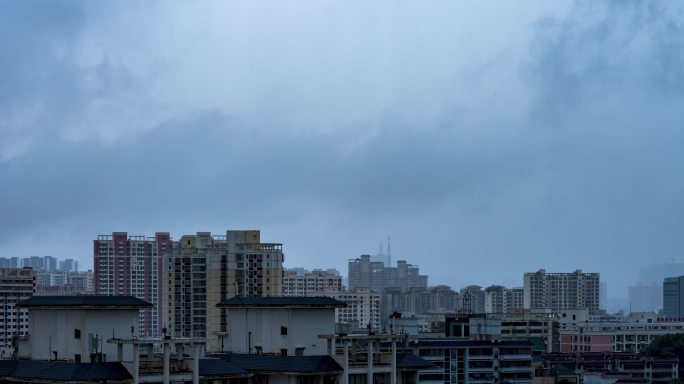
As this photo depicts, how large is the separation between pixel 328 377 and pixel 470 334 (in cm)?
3341

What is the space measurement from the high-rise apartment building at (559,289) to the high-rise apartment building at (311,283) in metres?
28.8

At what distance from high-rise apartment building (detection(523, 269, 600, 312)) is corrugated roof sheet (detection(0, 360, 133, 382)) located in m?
144

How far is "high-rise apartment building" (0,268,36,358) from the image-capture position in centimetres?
10319

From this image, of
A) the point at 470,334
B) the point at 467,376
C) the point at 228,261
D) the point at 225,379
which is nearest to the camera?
the point at 225,379

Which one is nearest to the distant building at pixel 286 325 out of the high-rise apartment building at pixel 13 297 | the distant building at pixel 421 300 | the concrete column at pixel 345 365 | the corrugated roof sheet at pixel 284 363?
the corrugated roof sheet at pixel 284 363

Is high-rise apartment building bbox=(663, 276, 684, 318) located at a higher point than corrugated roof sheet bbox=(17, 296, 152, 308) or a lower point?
higher

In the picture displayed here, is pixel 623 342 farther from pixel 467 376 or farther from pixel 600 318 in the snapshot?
pixel 467 376

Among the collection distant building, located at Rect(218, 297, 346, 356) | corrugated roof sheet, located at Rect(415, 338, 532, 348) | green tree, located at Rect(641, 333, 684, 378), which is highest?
distant building, located at Rect(218, 297, 346, 356)

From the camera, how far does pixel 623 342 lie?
108000mm

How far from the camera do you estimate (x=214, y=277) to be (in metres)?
90.4

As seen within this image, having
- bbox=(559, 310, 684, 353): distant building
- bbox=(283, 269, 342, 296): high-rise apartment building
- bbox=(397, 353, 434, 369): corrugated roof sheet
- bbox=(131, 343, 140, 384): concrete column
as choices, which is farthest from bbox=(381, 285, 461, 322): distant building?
bbox=(131, 343, 140, 384): concrete column

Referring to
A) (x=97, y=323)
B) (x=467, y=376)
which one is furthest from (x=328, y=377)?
(x=467, y=376)

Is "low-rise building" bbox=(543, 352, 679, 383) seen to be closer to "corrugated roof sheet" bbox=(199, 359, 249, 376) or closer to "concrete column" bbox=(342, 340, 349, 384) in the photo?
"concrete column" bbox=(342, 340, 349, 384)

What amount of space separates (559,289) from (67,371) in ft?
491
